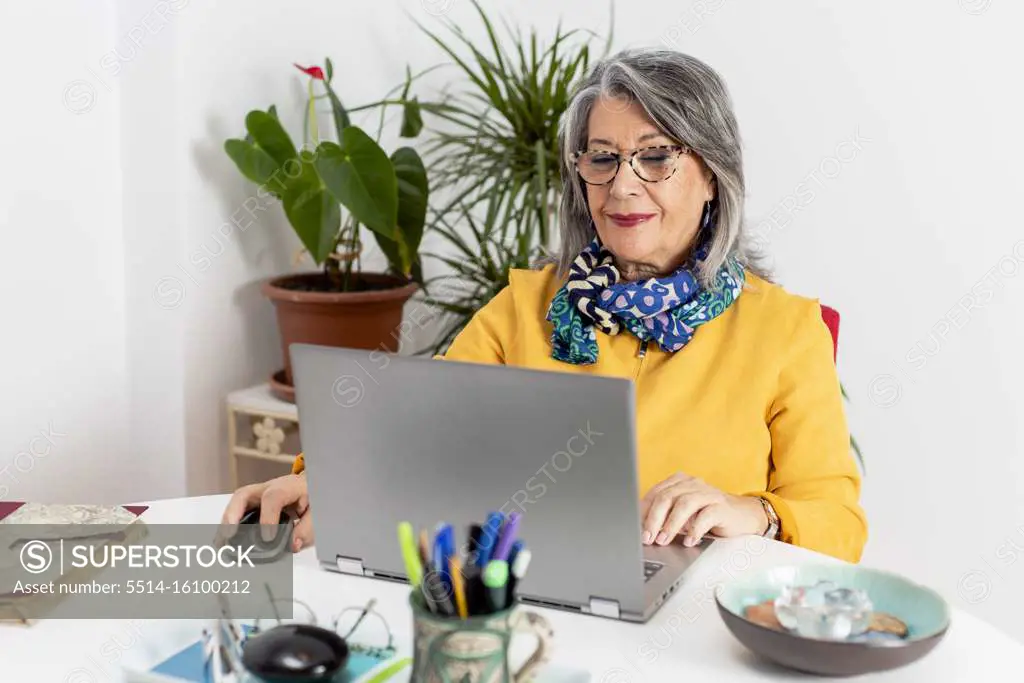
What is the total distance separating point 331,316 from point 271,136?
0.45 m

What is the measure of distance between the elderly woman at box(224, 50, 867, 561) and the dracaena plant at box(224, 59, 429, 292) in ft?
2.69

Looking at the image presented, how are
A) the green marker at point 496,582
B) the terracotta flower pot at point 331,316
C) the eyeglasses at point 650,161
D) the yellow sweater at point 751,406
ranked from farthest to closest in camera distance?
the terracotta flower pot at point 331,316 < the eyeglasses at point 650,161 < the yellow sweater at point 751,406 < the green marker at point 496,582

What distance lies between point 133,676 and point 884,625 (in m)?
0.72

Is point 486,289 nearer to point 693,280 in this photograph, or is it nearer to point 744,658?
point 693,280

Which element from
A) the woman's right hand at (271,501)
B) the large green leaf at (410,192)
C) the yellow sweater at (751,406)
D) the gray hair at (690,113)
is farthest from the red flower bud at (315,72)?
the woman's right hand at (271,501)

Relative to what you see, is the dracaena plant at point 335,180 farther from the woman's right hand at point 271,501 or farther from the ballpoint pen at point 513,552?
the ballpoint pen at point 513,552

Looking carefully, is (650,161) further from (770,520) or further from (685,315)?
(770,520)

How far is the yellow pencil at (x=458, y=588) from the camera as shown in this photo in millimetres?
950

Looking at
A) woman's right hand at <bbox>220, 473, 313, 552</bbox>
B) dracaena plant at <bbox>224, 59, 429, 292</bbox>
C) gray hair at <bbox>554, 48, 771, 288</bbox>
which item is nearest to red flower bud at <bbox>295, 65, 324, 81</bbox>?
dracaena plant at <bbox>224, 59, 429, 292</bbox>

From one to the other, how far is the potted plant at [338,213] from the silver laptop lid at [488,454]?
1.51 meters

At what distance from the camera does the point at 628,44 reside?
298 centimetres

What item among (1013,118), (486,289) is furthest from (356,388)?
(1013,118)

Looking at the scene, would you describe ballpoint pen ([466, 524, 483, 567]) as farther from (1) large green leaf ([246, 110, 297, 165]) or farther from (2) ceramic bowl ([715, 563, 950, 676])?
(1) large green leaf ([246, 110, 297, 165])

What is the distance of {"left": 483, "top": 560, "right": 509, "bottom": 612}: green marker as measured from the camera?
94 cm
